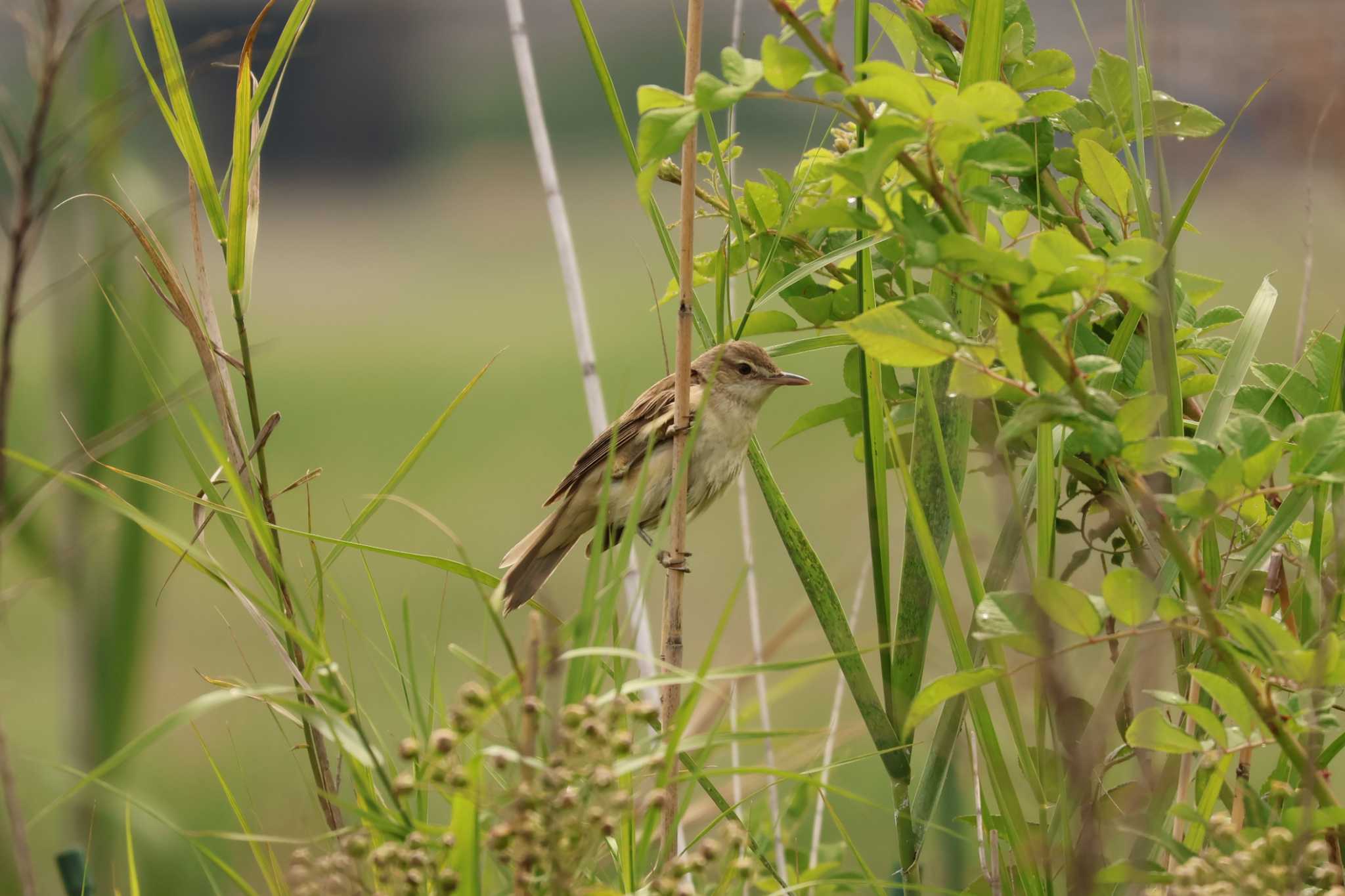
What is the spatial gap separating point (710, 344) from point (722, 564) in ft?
8.08

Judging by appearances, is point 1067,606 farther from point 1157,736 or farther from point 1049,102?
point 1049,102

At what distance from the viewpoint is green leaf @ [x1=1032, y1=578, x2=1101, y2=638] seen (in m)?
0.82

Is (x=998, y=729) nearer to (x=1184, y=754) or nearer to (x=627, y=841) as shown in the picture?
(x=1184, y=754)

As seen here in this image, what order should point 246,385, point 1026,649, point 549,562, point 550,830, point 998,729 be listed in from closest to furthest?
point 550,830, point 1026,649, point 246,385, point 998,729, point 549,562

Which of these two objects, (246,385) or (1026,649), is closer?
(1026,649)

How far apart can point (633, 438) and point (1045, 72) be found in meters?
1.28

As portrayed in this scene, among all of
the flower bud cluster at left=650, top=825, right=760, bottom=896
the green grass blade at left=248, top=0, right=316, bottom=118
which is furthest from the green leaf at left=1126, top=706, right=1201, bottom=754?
the green grass blade at left=248, top=0, right=316, bottom=118

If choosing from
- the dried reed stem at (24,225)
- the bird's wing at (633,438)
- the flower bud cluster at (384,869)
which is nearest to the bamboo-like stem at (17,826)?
the dried reed stem at (24,225)

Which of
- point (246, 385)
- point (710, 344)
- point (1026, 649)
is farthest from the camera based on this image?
point (710, 344)

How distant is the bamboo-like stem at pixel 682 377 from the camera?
1.11 meters

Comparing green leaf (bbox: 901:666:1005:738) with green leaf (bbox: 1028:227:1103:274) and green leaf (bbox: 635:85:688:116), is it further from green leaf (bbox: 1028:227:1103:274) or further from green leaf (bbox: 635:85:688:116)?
green leaf (bbox: 635:85:688:116)

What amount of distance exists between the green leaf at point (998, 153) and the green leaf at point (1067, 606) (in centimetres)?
29

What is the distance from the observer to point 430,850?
0.88 meters

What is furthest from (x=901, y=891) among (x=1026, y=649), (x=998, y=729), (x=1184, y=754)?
(x=998, y=729)
